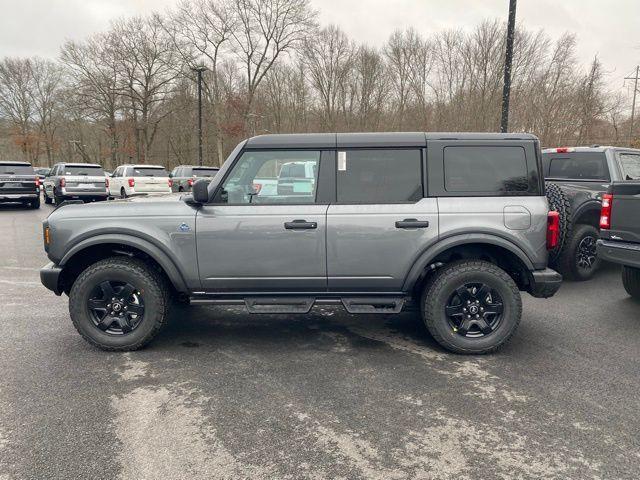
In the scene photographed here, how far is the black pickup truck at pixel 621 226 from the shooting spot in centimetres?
477

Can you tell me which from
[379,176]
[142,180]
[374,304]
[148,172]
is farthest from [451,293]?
[148,172]

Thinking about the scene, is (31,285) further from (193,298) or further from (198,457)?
(198,457)

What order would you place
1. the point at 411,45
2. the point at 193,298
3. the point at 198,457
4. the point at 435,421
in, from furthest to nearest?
1. the point at 411,45
2. the point at 193,298
3. the point at 435,421
4. the point at 198,457

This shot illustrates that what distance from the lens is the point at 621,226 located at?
4949mm

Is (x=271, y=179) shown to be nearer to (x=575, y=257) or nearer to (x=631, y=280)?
(x=631, y=280)

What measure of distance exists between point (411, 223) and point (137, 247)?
7.92ft

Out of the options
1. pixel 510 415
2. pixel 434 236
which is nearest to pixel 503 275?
pixel 434 236

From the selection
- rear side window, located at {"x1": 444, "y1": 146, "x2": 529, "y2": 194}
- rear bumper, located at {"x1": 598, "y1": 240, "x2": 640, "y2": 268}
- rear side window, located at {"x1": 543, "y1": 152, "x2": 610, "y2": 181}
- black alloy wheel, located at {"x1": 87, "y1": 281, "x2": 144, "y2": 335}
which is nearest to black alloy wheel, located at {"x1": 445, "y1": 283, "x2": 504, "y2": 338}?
rear side window, located at {"x1": 444, "y1": 146, "x2": 529, "y2": 194}

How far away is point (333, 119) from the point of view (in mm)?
38406

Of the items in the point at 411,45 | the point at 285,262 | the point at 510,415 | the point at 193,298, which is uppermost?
the point at 411,45

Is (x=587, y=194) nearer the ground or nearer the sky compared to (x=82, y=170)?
nearer the ground

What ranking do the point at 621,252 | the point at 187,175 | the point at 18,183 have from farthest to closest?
the point at 187,175
the point at 18,183
the point at 621,252

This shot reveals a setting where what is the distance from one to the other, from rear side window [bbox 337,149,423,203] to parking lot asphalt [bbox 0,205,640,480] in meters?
1.43

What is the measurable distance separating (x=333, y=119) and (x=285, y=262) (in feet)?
117
